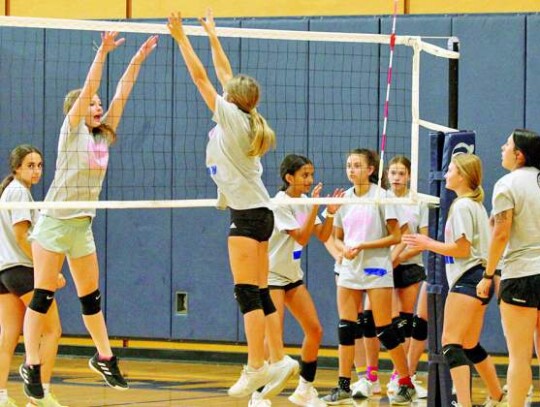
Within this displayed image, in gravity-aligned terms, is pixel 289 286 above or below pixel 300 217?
below

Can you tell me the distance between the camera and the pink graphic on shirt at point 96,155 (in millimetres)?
8156

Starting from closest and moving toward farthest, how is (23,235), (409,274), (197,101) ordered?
1. (23,235)
2. (409,274)
3. (197,101)

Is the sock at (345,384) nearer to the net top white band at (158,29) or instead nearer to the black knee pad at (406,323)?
the black knee pad at (406,323)

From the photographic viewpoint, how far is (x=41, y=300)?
820 centimetres

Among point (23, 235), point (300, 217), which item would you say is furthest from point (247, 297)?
point (300, 217)

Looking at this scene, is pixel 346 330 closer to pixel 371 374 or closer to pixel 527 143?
pixel 371 374

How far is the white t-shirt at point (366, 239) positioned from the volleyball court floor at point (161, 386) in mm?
934

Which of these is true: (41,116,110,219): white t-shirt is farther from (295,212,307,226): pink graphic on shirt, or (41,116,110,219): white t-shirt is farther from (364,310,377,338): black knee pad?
(364,310,377,338): black knee pad

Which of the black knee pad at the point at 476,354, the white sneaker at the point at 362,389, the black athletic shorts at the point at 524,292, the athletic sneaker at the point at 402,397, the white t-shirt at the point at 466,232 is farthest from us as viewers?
the white sneaker at the point at 362,389

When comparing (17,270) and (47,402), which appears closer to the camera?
(47,402)

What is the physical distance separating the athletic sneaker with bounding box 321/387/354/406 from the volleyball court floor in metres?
0.09

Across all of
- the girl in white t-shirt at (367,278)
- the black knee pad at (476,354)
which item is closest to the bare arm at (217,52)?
the girl in white t-shirt at (367,278)

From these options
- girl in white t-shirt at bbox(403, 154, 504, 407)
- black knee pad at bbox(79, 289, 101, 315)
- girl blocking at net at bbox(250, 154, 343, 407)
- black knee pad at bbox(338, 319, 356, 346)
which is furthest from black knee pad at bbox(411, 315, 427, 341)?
black knee pad at bbox(79, 289, 101, 315)

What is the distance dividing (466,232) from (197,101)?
4576mm
